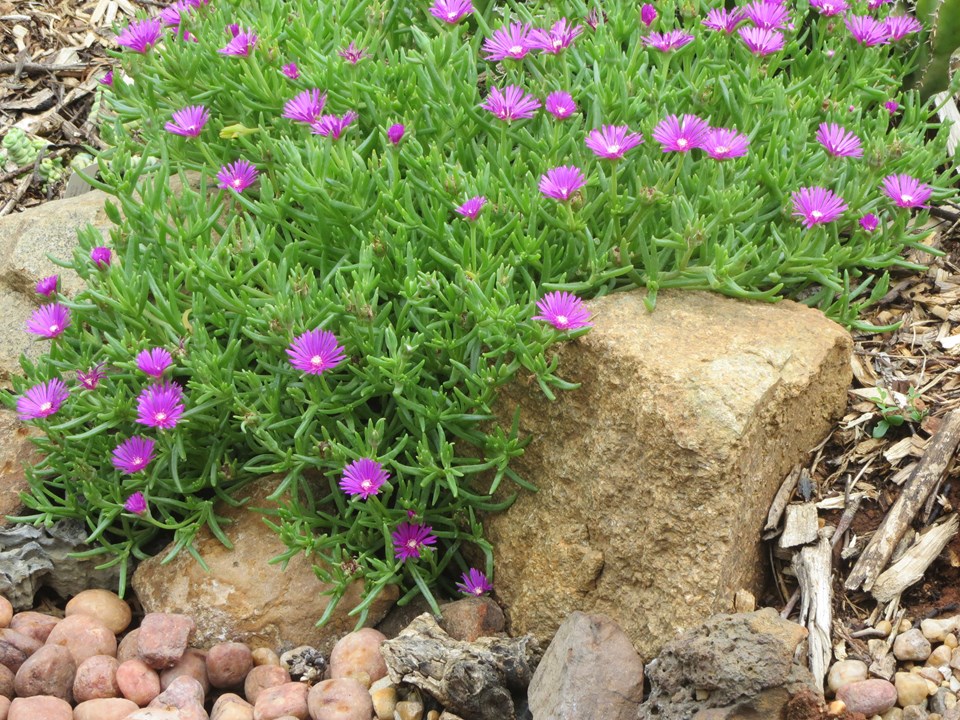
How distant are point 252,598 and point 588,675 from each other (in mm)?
1078

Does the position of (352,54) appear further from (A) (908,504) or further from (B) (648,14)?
(A) (908,504)

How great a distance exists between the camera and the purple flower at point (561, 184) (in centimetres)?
286

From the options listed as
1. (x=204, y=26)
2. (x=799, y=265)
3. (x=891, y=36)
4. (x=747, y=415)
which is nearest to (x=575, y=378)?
(x=747, y=415)

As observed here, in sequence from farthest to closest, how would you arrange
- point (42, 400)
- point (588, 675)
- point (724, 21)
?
point (724, 21), point (42, 400), point (588, 675)

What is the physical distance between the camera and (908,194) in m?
3.07

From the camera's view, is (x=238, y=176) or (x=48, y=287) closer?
(x=48, y=287)

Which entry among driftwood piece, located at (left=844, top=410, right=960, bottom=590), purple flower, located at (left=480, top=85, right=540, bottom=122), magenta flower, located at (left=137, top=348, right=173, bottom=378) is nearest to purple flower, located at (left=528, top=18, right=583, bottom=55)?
purple flower, located at (left=480, top=85, right=540, bottom=122)

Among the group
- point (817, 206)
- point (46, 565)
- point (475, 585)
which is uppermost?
point (817, 206)

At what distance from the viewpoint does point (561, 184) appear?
286 centimetres

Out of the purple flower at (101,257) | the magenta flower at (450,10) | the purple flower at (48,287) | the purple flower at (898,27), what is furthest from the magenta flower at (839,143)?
the purple flower at (48,287)

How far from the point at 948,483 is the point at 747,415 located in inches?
22.3

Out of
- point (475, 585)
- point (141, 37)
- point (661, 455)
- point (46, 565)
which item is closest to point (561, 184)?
point (661, 455)

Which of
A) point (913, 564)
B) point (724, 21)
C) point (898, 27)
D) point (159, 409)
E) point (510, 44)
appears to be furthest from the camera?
point (898, 27)

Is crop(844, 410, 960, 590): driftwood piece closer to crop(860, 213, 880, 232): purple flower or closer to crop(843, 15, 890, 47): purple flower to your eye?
crop(860, 213, 880, 232): purple flower
